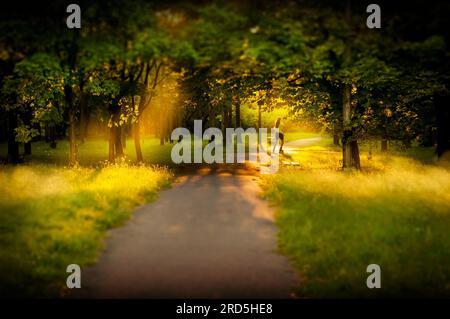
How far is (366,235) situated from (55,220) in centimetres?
755

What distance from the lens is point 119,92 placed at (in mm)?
22531

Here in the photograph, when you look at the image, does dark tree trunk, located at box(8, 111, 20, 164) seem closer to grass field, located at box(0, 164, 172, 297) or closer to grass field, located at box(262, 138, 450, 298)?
grass field, located at box(0, 164, 172, 297)

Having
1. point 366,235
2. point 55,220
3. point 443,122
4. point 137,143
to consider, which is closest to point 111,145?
point 137,143

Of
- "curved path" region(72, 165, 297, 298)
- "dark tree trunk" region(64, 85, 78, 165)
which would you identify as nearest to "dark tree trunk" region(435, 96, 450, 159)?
"curved path" region(72, 165, 297, 298)

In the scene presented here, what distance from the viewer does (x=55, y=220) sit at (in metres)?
9.89

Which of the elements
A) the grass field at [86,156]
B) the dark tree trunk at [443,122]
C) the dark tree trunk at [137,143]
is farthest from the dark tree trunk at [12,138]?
the dark tree trunk at [443,122]

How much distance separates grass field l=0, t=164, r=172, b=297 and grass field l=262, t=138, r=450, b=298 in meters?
4.50

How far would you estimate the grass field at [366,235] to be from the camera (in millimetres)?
7281

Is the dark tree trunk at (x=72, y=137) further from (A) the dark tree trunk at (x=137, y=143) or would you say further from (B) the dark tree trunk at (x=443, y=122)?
(B) the dark tree trunk at (x=443, y=122)

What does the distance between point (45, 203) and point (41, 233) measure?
2210mm

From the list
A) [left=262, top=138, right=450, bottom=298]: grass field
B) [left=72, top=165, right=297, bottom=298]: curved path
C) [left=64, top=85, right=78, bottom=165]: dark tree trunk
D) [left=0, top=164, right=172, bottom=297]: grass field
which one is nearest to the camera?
[left=72, top=165, right=297, bottom=298]: curved path

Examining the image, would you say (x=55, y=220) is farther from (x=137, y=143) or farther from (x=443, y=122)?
(x=443, y=122)

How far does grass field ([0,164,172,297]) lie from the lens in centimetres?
750
